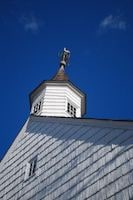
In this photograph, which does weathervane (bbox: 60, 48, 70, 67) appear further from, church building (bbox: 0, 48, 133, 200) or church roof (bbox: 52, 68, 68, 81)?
church building (bbox: 0, 48, 133, 200)

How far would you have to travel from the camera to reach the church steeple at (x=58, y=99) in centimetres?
1872

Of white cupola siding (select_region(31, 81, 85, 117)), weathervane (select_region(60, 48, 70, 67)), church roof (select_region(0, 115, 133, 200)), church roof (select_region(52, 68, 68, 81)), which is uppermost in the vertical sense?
weathervane (select_region(60, 48, 70, 67))

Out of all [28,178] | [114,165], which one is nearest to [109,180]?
[114,165]

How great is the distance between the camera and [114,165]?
9.12 m

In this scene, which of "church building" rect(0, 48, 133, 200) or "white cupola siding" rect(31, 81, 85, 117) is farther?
"white cupola siding" rect(31, 81, 85, 117)

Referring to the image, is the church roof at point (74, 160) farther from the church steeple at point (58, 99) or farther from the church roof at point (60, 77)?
Result: the church roof at point (60, 77)

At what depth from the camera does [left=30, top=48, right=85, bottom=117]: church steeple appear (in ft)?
61.4

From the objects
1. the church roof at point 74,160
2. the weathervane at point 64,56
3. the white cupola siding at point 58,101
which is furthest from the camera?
the weathervane at point 64,56

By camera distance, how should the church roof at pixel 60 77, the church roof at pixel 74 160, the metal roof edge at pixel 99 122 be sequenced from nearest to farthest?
the church roof at pixel 74 160, the metal roof edge at pixel 99 122, the church roof at pixel 60 77

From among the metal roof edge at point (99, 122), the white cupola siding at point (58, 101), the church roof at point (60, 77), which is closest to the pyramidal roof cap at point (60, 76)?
the church roof at point (60, 77)

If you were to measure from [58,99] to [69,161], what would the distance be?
28.5ft

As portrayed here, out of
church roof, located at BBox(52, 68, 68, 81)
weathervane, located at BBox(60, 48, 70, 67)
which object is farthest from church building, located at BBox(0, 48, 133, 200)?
weathervane, located at BBox(60, 48, 70, 67)

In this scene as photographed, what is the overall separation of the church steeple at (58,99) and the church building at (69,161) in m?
3.55

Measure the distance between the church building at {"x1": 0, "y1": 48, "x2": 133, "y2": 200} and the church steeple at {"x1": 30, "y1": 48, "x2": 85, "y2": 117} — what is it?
355 centimetres
